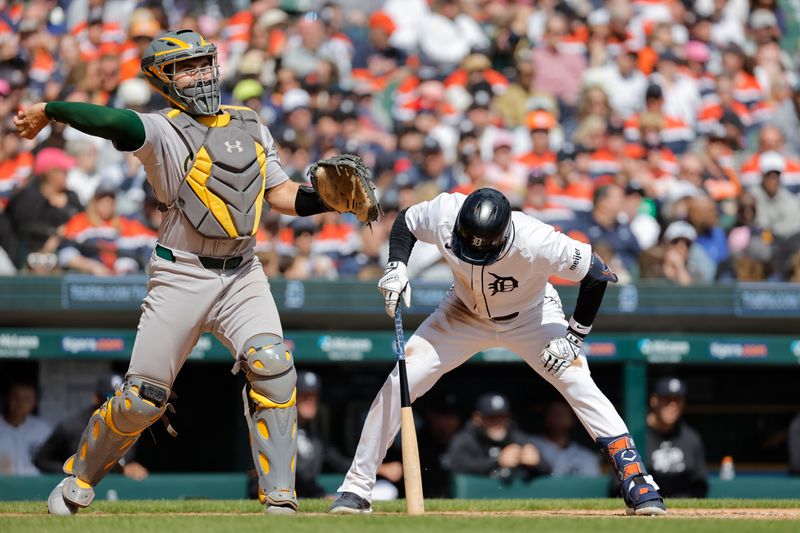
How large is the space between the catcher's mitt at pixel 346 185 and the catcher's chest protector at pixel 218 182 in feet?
0.81

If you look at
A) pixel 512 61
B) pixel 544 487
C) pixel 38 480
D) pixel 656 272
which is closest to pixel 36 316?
pixel 38 480

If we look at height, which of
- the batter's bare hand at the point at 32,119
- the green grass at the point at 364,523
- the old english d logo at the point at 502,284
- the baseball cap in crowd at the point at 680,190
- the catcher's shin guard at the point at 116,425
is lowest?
the green grass at the point at 364,523

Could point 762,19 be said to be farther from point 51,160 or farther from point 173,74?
point 173,74

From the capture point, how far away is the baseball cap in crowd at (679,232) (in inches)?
376

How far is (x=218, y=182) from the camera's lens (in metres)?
5.09

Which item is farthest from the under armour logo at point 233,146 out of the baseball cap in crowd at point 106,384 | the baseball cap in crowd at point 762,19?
the baseball cap in crowd at point 762,19

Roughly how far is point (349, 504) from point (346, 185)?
4.25ft

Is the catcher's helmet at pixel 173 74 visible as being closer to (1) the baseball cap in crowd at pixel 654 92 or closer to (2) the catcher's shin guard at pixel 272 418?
(2) the catcher's shin guard at pixel 272 418

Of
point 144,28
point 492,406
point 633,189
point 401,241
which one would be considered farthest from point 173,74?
point 144,28

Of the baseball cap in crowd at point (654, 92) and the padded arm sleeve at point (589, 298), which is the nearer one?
the padded arm sleeve at point (589, 298)

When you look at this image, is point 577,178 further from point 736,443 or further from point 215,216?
point 215,216

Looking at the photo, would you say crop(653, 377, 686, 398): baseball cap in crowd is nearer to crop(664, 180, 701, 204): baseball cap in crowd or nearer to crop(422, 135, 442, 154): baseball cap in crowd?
crop(664, 180, 701, 204): baseball cap in crowd

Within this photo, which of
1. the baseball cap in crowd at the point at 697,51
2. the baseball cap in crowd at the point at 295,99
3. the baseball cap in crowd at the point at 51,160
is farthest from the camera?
the baseball cap in crowd at the point at 697,51

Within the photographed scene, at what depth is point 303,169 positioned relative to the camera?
33.8ft
